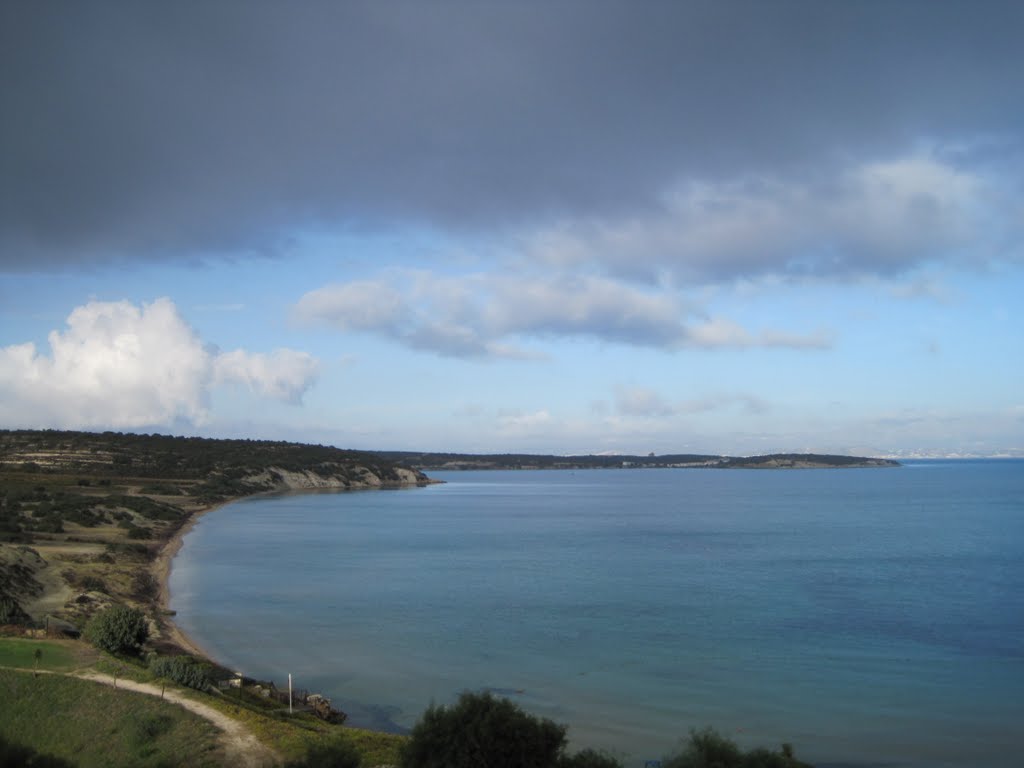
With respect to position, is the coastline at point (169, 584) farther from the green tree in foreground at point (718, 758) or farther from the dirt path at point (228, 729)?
the green tree in foreground at point (718, 758)

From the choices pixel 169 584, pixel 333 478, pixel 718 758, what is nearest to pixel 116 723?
pixel 718 758

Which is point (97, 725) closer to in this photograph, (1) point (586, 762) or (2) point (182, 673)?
(2) point (182, 673)

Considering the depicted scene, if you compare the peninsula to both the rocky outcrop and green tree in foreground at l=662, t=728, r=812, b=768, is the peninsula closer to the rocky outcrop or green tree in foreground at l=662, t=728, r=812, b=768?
the rocky outcrop

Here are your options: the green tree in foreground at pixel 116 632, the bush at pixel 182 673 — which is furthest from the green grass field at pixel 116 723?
the green tree in foreground at pixel 116 632

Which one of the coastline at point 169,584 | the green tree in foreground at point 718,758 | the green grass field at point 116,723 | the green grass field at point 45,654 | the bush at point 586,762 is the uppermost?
the green tree in foreground at point 718,758

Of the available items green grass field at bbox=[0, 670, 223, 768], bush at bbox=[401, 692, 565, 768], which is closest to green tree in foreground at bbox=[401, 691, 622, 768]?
bush at bbox=[401, 692, 565, 768]
